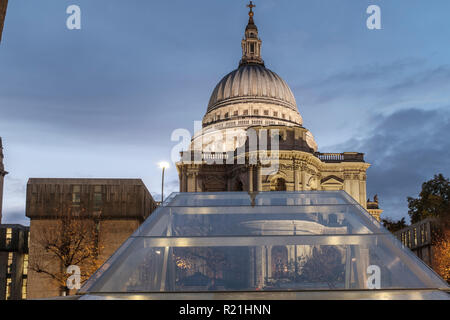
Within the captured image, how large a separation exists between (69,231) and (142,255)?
34.9 metres

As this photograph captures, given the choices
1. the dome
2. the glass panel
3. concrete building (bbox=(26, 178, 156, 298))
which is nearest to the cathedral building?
the dome

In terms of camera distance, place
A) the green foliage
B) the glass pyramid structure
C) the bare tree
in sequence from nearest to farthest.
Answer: the glass pyramid structure, the bare tree, the green foliage

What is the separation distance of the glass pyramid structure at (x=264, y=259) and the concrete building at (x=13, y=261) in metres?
72.1

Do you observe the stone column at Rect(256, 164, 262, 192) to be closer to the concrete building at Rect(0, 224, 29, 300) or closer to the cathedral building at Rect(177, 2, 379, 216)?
the cathedral building at Rect(177, 2, 379, 216)

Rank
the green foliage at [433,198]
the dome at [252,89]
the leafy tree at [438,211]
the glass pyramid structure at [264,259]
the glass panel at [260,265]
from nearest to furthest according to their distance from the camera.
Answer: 1. the glass pyramid structure at [264,259]
2. the glass panel at [260,265]
3. the leafy tree at [438,211]
4. the green foliage at [433,198]
5. the dome at [252,89]

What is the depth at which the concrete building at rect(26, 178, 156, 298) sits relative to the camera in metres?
44.7

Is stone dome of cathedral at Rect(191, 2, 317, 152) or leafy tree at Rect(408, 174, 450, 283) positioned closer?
leafy tree at Rect(408, 174, 450, 283)

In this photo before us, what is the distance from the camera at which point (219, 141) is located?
99.9 metres

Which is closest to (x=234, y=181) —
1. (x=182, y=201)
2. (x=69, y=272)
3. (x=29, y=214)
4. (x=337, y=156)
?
(x=337, y=156)

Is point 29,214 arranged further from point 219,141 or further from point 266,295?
point 219,141

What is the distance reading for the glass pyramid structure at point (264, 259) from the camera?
773 centimetres

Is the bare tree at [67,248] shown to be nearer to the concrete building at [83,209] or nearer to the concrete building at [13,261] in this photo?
the concrete building at [83,209]

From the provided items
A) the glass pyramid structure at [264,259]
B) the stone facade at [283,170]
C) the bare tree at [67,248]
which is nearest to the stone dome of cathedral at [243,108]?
the stone facade at [283,170]

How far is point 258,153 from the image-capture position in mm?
72688
